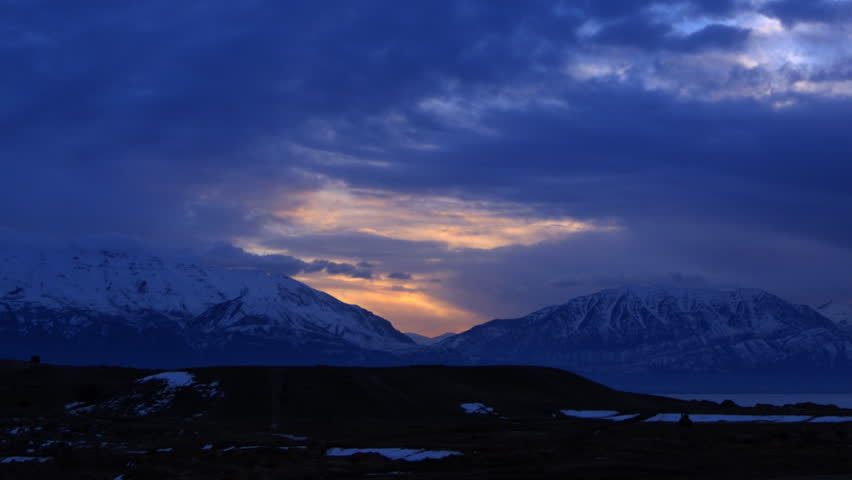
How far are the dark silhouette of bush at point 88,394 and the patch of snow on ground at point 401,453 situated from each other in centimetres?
5400

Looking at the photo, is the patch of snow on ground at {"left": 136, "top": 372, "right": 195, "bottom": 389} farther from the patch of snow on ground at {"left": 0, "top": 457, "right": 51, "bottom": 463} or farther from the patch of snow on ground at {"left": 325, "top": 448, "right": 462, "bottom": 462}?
the patch of snow on ground at {"left": 325, "top": 448, "right": 462, "bottom": 462}

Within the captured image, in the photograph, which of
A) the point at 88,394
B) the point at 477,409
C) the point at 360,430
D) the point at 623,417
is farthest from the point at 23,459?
the point at 623,417

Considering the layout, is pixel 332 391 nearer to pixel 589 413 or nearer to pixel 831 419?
pixel 589 413

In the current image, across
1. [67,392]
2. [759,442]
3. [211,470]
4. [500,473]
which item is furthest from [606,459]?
[67,392]

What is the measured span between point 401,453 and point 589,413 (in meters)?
38.7

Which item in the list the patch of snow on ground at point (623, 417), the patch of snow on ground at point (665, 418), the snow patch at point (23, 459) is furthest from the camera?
the patch of snow on ground at point (623, 417)

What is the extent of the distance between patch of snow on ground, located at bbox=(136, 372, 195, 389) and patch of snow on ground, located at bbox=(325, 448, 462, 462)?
50.1 metres

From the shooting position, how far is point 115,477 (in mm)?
53812

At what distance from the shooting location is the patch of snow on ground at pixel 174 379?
350 ft

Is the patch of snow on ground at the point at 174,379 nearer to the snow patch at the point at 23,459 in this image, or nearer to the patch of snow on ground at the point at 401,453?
the snow patch at the point at 23,459

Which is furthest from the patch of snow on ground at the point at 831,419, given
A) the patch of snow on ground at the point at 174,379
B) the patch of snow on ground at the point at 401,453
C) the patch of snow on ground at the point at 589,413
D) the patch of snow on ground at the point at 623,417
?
the patch of snow on ground at the point at 174,379

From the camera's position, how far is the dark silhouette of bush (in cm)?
10475

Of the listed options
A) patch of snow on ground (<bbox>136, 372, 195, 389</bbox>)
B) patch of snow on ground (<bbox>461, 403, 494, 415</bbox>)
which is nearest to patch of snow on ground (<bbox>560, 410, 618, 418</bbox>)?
patch of snow on ground (<bbox>461, 403, 494, 415</bbox>)

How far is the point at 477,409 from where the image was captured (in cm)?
9800
